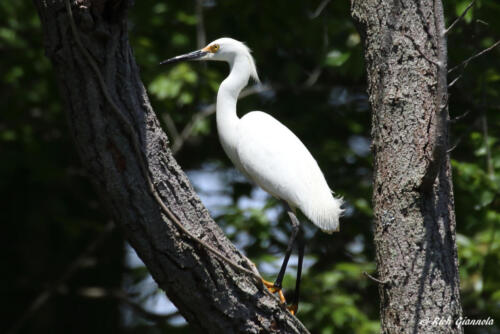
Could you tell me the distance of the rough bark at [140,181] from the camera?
184 cm

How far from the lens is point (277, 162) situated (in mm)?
3072

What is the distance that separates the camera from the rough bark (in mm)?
1836

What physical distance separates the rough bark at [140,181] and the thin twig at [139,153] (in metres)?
0.01

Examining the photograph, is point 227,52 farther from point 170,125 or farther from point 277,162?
point 170,125

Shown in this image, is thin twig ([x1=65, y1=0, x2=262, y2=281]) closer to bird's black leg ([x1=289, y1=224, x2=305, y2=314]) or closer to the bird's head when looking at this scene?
bird's black leg ([x1=289, y1=224, x2=305, y2=314])

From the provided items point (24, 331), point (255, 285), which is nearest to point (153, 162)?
point (255, 285)

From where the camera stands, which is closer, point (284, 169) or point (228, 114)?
point (284, 169)

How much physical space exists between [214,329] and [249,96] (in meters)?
2.81

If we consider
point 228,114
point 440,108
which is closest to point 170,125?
point 228,114

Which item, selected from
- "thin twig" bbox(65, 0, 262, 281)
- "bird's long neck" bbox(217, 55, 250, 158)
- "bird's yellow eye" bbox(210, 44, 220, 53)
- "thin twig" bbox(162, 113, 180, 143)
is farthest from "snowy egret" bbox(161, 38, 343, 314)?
"thin twig" bbox(162, 113, 180, 143)

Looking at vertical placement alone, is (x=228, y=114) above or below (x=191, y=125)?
above

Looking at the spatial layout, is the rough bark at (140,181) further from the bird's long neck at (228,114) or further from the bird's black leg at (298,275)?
the bird's long neck at (228,114)

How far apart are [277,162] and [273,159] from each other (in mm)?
30

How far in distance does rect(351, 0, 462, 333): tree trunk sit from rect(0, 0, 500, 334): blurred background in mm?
972
